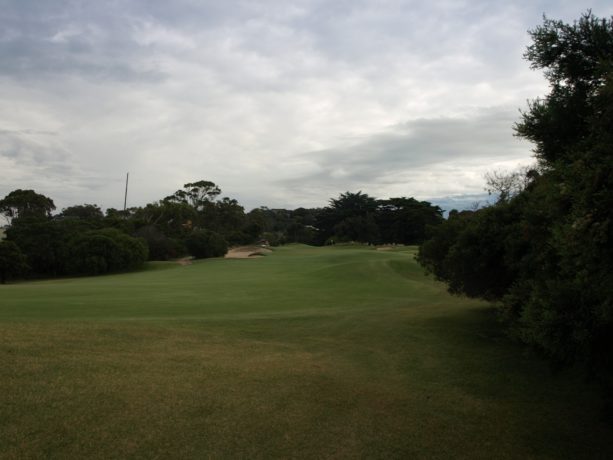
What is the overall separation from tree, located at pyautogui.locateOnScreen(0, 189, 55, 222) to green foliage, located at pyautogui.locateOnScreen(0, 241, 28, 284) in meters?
30.4

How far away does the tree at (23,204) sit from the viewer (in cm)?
6631

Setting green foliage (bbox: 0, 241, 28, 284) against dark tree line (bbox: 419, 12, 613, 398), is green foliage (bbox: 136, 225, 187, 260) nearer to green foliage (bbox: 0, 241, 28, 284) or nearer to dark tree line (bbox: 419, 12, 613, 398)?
green foliage (bbox: 0, 241, 28, 284)

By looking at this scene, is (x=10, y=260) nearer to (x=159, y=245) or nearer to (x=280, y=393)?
(x=159, y=245)

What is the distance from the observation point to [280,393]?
295 inches

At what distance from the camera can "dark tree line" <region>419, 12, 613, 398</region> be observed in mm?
4727

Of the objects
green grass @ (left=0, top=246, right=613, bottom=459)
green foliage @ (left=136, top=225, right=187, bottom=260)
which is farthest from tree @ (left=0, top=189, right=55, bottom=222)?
green grass @ (left=0, top=246, right=613, bottom=459)

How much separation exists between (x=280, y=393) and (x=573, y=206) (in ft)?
16.4

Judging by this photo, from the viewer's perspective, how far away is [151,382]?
7.48 m

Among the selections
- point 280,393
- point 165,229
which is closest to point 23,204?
point 165,229

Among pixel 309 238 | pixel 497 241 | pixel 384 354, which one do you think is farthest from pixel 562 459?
pixel 309 238

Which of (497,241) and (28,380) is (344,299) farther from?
(28,380)

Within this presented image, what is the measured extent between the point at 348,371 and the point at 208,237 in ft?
159

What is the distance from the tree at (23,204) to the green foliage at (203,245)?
25745mm

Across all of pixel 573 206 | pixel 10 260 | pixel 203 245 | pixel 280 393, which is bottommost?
pixel 280 393
